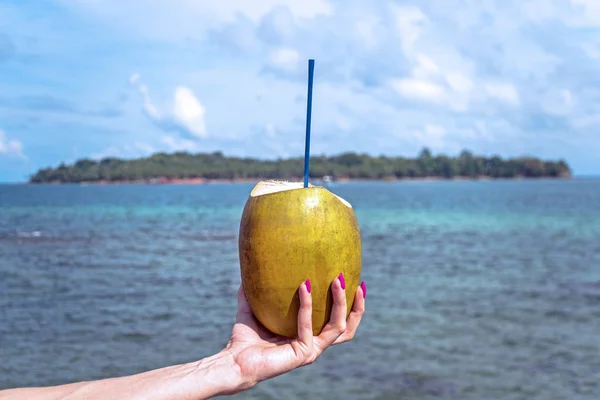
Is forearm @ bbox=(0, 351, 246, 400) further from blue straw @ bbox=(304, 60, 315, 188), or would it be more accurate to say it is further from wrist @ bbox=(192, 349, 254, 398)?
blue straw @ bbox=(304, 60, 315, 188)

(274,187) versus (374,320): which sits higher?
(274,187)

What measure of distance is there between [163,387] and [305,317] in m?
0.54

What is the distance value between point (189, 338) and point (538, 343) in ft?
17.2

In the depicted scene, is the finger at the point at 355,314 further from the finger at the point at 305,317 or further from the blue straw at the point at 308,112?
the blue straw at the point at 308,112

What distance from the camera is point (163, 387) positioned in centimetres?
235

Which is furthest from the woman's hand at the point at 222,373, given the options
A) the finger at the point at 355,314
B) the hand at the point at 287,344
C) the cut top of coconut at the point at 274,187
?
the cut top of coconut at the point at 274,187

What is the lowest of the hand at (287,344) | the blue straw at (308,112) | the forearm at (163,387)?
the forearm at (163,387)

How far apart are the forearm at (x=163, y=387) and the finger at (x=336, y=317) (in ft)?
1.20

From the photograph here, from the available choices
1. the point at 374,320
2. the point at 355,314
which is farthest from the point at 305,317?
the point at 374,320

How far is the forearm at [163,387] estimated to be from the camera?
2.34m

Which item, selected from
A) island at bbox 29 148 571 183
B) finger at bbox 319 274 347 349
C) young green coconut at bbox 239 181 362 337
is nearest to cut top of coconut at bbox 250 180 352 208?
young green coconut at bbox 239 181 362 337

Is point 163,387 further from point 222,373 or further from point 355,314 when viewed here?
point 355,314

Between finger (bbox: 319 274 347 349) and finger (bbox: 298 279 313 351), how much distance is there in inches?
4.1

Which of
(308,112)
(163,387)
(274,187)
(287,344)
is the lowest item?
(163,387)
